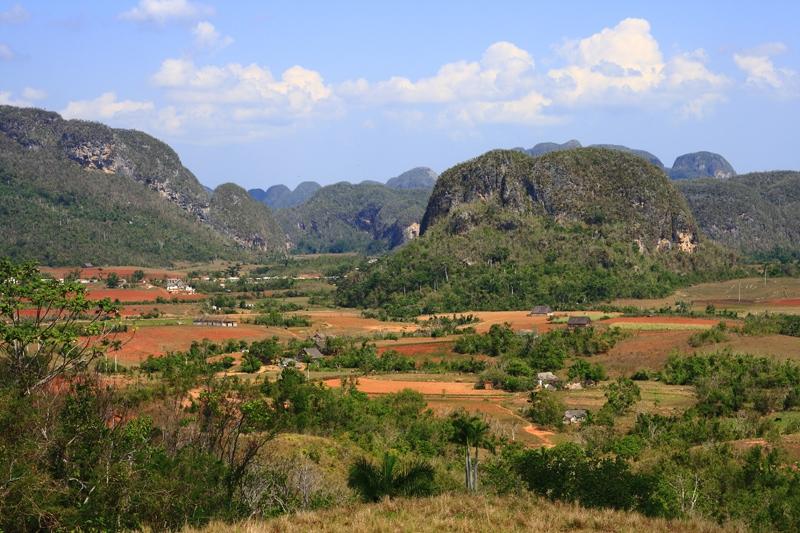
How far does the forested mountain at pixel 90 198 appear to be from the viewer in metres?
141

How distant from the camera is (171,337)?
6525 centimetres

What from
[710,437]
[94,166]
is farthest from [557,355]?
[94,166]

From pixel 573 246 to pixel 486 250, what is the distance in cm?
1119

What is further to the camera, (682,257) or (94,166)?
(94,166)

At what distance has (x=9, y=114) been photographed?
559ft

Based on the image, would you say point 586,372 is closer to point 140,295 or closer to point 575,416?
point 575,416

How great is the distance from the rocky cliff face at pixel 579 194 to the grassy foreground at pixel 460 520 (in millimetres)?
98193

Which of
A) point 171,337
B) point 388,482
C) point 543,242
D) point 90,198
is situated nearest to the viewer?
point 388,482

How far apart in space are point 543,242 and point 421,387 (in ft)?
201

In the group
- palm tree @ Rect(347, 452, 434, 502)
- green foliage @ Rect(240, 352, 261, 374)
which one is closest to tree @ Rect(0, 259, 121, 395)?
palm tree @ Rect(347, 452, 434, 502)

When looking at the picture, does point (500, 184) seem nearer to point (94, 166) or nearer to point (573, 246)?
point (573, 246)

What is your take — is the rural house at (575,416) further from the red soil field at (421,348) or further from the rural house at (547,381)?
the red soil field at (421,348)

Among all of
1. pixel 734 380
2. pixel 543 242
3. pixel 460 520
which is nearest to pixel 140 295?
pixel 543 242

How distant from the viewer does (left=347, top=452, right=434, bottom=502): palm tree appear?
1941 centimetres
